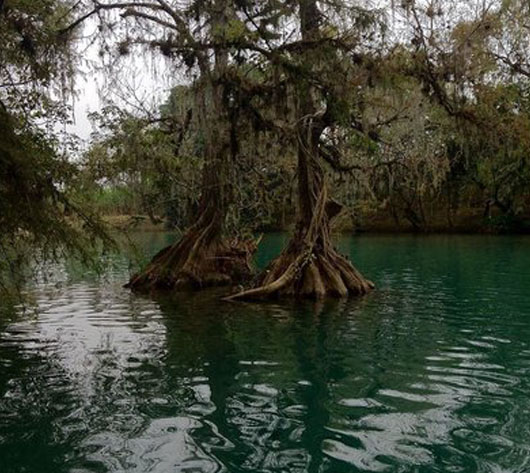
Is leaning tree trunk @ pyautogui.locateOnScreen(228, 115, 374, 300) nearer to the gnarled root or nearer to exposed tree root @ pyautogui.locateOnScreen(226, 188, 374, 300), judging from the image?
exposed tree root @ pyautogui.locateOnScreen(226, 188, 374, 300)

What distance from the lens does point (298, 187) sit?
1725 centimetres

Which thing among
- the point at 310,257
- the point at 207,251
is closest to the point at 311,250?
the point at 310,257

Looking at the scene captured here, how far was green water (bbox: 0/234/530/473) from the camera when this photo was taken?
18.9 feet

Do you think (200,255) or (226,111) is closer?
(226,111)

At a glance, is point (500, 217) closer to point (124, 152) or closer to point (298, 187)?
point (298, 187)

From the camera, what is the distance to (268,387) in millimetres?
7973

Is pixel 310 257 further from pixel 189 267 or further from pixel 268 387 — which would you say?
pixel 268 387

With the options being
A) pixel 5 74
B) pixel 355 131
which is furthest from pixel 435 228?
pixel 5 74

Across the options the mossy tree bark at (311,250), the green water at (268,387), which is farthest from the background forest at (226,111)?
the green water at (268,387)

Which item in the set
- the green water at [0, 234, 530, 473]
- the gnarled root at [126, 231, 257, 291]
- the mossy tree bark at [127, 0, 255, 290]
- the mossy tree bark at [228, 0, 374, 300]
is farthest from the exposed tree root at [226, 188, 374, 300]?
the mossy tree bark at [127, 0, 255, 290]

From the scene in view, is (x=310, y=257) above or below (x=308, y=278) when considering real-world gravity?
above

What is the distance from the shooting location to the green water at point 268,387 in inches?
226

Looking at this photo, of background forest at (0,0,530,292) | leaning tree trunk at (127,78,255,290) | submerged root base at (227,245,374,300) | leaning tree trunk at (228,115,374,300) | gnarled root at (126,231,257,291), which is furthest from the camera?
gnarled root at (126,231,257,291)

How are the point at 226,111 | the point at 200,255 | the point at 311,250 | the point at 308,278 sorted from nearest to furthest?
the point at 226,111 < the point at 308,278 < the point at 311,250 < the point at 200,255
